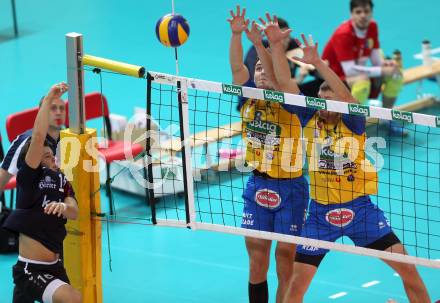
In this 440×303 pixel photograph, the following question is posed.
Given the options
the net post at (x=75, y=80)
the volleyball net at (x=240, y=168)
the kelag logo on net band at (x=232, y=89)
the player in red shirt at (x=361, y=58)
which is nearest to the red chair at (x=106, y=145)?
the volleyball net at (x=240, y=168)

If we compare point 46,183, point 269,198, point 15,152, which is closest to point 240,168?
point 269,198

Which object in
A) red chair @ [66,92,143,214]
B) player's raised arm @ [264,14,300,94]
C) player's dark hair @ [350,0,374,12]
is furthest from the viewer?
player's dark hair @ [350,0,374,12]

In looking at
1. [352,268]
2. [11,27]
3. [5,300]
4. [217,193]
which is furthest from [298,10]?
[5,300]

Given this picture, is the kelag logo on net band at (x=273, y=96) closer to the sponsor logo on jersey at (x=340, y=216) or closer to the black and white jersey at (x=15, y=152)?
the sponsor logo on jersey at (x=340, y=216)

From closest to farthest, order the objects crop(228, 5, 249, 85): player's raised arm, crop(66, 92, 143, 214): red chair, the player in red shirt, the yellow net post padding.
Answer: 1. the yellow net post padding
2. crop(228, 5, 249, 85): player's raised arm
3. crop(66, 92, 143, 214): red chair
4. the player in red shirt

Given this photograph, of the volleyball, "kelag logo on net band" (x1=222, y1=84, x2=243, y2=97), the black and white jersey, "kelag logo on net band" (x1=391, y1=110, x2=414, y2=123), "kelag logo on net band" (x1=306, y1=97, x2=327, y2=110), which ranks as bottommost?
the black and white jersey

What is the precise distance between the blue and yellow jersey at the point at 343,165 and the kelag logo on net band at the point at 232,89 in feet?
2.37

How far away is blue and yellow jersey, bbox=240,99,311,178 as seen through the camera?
8055 mm

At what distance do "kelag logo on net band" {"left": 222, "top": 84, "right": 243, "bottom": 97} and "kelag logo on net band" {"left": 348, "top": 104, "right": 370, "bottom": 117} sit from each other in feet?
2.88

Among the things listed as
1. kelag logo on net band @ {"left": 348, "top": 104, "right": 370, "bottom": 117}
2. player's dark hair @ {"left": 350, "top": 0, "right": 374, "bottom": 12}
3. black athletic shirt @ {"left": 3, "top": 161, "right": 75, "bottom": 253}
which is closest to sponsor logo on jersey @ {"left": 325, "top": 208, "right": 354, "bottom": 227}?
kelag logo on net band @ {"left": 348, "top": 104, "right": 370, "bottom": 117}

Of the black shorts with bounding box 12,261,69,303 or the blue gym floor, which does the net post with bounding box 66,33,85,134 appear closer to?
the black shorts with bounding box 12,261,69,303

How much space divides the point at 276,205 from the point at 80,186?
5.29 feet

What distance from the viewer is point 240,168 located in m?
8.43

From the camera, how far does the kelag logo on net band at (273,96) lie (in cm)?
762
